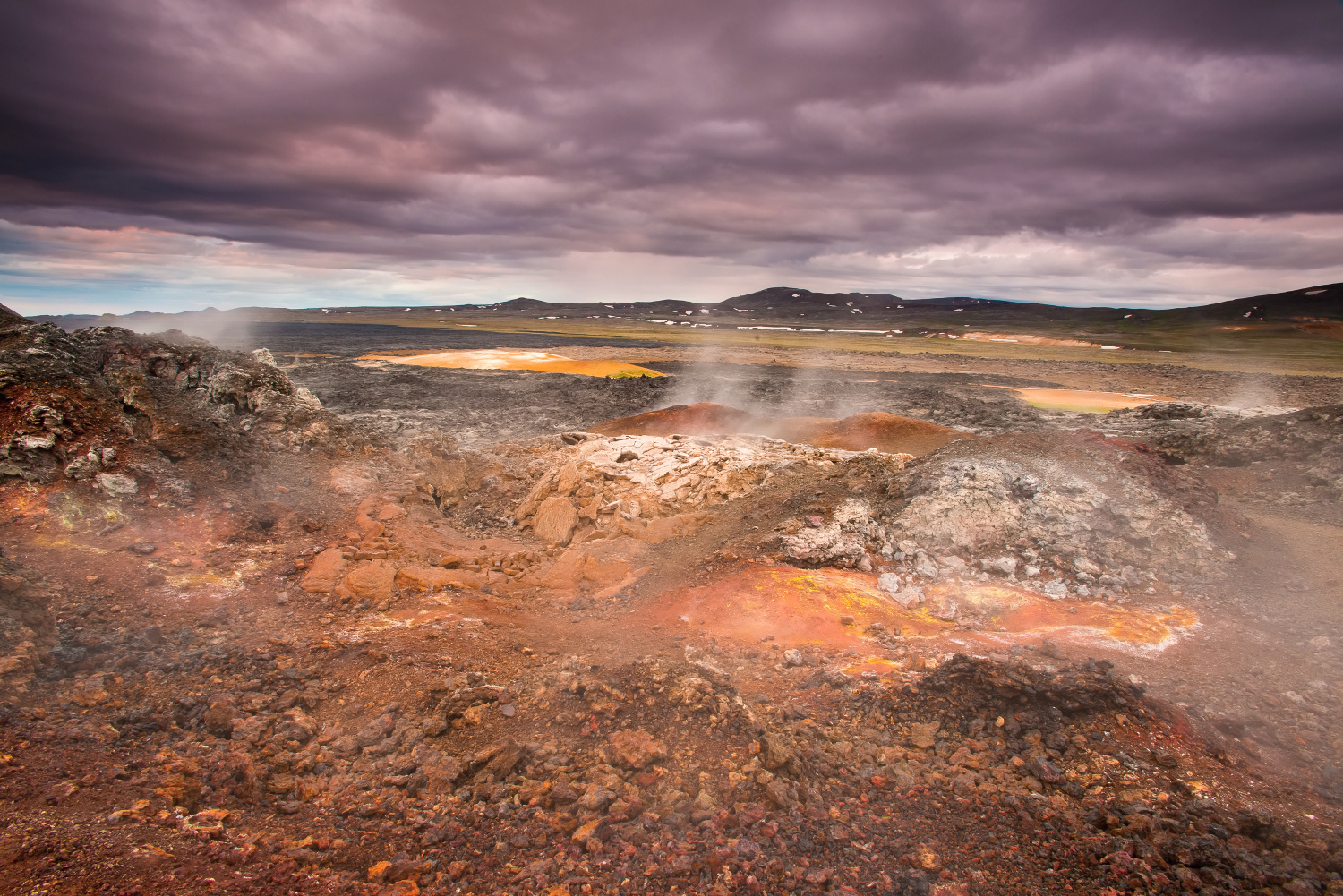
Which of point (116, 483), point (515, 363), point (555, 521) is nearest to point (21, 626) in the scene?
point (116, 483)

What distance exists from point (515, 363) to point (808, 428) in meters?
35.4

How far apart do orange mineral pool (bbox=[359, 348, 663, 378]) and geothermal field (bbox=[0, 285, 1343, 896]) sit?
32.3 metres

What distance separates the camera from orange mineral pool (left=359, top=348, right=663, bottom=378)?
48.4m

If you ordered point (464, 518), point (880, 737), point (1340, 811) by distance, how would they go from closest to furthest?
point (1340, 811) → point (880, 737) → point (464, 518)

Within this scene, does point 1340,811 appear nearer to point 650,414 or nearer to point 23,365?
point 23,365

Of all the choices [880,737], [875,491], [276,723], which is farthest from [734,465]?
[276,723]

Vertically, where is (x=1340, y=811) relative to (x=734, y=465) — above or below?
below

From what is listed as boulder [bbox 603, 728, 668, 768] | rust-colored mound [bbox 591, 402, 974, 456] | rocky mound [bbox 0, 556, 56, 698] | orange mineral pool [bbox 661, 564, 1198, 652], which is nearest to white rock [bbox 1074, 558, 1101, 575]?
orange mineral pool [bbox 661, 564, 1198, 652]

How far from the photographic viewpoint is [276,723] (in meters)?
5.05

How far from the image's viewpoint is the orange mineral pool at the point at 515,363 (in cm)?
4838

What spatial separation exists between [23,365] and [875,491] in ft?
47.6

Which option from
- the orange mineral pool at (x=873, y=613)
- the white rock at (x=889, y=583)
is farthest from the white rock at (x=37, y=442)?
the white rock at (x=889, y=583)

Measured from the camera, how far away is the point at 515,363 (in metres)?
52.8

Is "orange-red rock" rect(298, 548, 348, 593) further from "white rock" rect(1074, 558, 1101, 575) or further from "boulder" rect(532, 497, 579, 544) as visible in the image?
"white rock" rect(1074, 558, 1101, 575)
